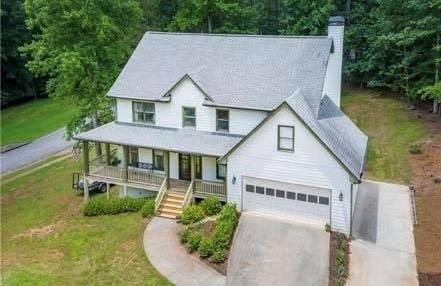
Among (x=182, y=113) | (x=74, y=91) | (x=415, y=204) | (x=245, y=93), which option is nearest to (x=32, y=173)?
(x=74, y=91)

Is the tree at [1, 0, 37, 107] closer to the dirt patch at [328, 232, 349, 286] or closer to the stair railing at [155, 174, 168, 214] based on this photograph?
the stair railing at [155, 174, 168, 214]

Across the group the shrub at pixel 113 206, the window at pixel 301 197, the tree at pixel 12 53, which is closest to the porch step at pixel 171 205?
the shrub at pixel 113 206

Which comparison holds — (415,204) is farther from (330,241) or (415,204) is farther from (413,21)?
(413,21)

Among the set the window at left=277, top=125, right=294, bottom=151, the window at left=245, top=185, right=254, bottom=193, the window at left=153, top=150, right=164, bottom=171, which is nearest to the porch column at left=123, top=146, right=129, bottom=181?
the window at left=153, top=150, right=164, bottom=171

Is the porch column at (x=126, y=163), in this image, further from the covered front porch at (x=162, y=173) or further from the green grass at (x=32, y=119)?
the green grass at (x=32, y=119)

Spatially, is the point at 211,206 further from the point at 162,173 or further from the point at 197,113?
the point at 197,113

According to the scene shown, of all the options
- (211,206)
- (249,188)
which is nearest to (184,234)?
(211,206)
